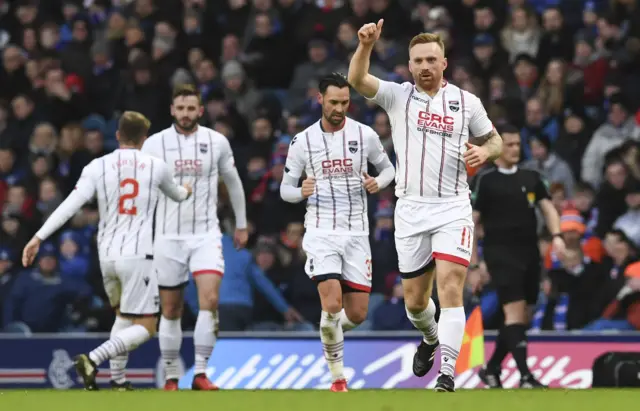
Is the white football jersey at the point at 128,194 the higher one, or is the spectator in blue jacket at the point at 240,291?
the white football jersey at the point at 128,194

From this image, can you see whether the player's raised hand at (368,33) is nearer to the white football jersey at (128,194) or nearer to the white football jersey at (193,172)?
the white football jersey at (128,194)

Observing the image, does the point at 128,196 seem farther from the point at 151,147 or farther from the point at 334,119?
the point at 334,119

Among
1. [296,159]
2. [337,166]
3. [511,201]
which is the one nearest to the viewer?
[337,166]

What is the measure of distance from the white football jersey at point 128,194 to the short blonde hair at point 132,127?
4.6 inches

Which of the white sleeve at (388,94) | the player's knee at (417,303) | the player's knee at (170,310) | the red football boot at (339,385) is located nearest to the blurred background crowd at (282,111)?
the red football boot at (339,385)

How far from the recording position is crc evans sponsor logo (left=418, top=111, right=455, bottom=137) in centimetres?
1085

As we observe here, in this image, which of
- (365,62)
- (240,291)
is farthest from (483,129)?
(240,291)

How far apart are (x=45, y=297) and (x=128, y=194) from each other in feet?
16.1

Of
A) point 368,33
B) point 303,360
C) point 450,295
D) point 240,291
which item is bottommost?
point 303,360

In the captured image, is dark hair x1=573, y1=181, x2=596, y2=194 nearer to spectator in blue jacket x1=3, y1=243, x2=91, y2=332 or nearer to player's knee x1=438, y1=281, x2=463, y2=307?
spectator in blue jacket x1=3, y1=243, x2=91, y2=332

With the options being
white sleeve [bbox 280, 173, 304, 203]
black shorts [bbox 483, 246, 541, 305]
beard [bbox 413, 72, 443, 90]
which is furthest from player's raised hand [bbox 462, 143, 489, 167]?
black shorts [bbox 483, 246, 541, 305]

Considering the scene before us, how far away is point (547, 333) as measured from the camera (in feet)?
48.2

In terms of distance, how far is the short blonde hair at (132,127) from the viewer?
1280 centimetres

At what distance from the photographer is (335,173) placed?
12523 mm
